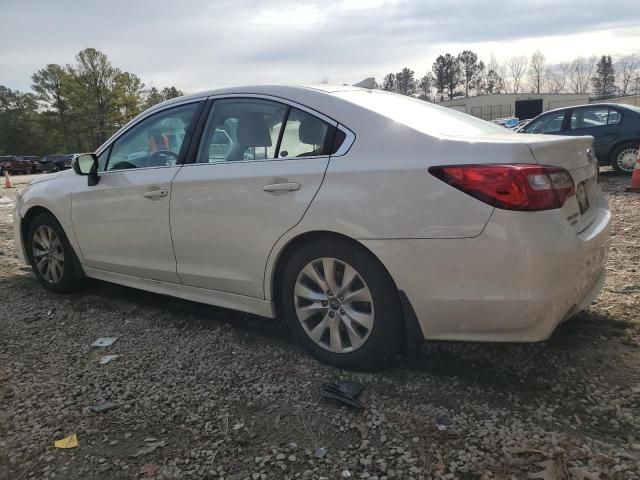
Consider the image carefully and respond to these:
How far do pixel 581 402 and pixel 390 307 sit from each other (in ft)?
3.42

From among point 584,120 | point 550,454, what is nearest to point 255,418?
point 550,454

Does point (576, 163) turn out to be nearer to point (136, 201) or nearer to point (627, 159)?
point (136, 201)

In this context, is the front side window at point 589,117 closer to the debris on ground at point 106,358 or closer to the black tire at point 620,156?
the black tire at point 620,156

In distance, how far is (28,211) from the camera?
4812mm

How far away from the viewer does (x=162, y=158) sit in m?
3.76

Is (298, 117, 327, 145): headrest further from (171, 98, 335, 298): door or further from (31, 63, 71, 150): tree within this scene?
(31, 63, 71, 150): tree

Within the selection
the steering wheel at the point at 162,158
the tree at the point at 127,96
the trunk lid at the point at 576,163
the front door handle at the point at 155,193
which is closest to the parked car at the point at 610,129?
the trunk lid at the point at 576,163

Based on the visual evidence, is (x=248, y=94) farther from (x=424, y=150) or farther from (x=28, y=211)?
(x=28, y=211)

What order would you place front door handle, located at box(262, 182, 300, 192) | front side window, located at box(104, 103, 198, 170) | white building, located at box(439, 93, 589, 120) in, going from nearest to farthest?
front door handle, located at box(262, 182, 300, 192)
front side window, located at box(104, 103, 198, 170)
white building, located at box(439, 93, 589, 120)

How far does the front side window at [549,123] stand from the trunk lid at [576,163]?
890 centimetres

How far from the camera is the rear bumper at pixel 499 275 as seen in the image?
2.38m

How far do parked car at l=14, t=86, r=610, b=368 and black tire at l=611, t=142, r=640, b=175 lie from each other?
858 centimetres

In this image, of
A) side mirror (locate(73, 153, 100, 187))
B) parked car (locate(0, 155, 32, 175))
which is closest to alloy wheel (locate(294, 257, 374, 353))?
side mirror (locate(73, 153, 100, 187))

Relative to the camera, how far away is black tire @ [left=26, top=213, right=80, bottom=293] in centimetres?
455
